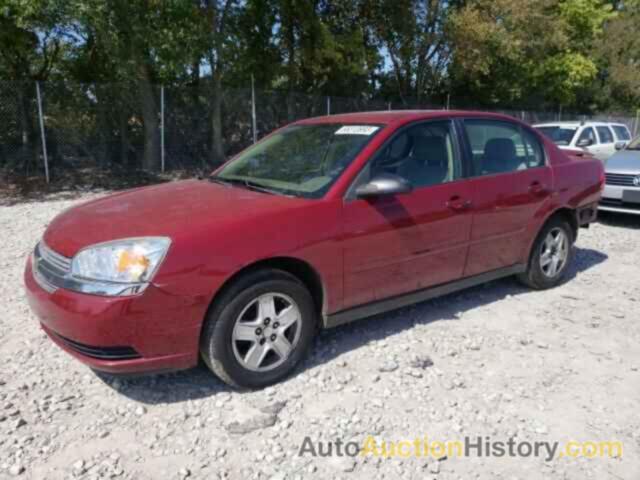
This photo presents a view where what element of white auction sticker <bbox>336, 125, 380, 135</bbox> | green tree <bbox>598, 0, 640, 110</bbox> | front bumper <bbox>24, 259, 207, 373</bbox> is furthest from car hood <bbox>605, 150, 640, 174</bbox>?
green tree <bbox>598, 0, 640, 110</bbox>

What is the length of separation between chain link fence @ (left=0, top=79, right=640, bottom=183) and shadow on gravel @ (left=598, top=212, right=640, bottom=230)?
31.0ft

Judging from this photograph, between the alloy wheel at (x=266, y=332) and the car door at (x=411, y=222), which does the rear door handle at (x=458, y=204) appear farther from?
the alloy wheel at (x=266, y=332)

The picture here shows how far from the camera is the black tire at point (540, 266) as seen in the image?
4824 mm

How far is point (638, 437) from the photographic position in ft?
9.16

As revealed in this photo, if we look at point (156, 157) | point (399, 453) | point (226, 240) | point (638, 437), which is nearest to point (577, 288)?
point (638, 437)

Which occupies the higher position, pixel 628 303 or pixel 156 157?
pixel 156 157

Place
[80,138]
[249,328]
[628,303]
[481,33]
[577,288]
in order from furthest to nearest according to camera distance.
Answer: [481,33] < [80,138] < [577,288] < [628,303] < [249,328]

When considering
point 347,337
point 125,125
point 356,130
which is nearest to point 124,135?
point 125,125

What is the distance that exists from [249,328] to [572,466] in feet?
6.19

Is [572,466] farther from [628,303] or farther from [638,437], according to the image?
[628,303]

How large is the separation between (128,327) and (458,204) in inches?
101

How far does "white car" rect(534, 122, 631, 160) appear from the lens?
11020mm

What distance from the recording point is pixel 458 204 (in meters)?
3.95

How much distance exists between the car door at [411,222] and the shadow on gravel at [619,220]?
5.51 metres
